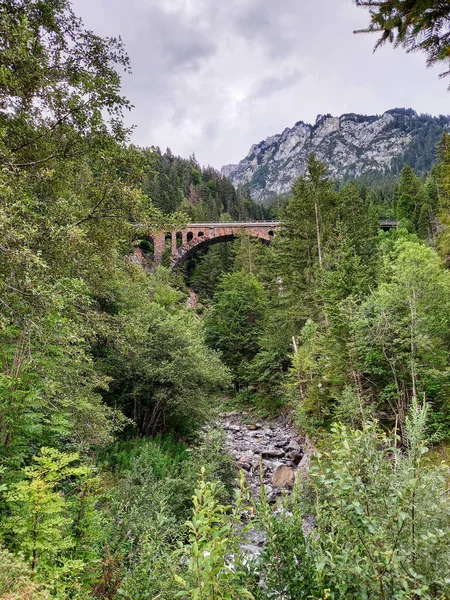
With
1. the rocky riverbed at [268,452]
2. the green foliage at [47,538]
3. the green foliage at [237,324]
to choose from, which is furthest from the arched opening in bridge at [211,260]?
the green foliage at [47,538]

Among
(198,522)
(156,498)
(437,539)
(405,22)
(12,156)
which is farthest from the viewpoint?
(156,498)

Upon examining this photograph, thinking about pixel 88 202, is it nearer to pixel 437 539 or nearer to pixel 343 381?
pixel 437 539

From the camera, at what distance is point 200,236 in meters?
39.1

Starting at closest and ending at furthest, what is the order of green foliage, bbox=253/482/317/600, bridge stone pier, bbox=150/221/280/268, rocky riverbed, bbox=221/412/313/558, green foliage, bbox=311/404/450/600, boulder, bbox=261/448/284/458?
green foliage, bbox=311/404/450/600, green foliage, bbox=253/482/317/600, rocky riverbed, bbox=221/412/313/558, boulder, bbox=261/448/284/458, bridge stone pier, bbox=150/221/280/268

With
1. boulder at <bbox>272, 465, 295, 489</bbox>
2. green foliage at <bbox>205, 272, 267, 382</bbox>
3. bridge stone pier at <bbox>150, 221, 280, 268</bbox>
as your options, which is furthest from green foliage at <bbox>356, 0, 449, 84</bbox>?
bridge stone pier at <bbox>150, 221, 280, 268</bbox>

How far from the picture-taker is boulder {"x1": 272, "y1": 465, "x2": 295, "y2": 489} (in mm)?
9734

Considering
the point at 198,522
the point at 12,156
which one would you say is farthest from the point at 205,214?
the point at 198,522

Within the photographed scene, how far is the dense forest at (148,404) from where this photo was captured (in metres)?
1.91

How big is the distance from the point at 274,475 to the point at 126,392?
5.96 meters

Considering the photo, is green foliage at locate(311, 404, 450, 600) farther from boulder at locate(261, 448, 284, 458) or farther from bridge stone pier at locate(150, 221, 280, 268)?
bridge stone pier at locate(150, 221, 280, 268)

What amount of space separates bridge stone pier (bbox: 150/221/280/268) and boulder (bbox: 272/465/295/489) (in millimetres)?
30811

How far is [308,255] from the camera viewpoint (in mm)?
17641

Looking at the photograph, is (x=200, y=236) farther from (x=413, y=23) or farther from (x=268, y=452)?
(x=413, y=23)

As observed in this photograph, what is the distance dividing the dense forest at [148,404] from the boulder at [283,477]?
1176 mm
